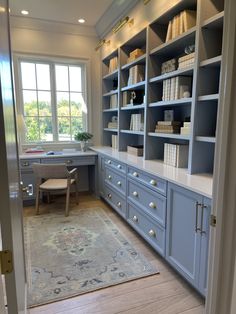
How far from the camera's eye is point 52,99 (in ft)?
13.5

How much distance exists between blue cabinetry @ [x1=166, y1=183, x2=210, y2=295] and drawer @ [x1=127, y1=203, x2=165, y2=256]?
111 millimetres

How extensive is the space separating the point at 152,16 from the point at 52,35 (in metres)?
2.16

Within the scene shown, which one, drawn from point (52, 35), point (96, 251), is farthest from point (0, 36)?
point (52, 35)

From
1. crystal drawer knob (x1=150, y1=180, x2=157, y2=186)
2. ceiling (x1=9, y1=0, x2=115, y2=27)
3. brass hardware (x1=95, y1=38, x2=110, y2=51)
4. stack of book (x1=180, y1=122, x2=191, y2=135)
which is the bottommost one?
crystal drawer knob (x1=150, y1=180, x2=157, y2=186)

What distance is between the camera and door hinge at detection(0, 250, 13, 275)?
64cm

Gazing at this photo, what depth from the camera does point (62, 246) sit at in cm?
245

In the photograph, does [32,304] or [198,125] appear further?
[198,125]

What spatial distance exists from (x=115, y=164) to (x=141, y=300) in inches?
68.4

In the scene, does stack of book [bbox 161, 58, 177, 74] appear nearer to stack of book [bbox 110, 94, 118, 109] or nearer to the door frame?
stack of book [bbox 110, 94, 118, 109]

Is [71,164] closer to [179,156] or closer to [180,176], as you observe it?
[179,156]

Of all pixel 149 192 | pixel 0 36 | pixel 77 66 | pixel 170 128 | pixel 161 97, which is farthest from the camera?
pixel 77 66

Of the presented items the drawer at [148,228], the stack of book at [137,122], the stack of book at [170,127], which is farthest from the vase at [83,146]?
the stack of book at [170,127]

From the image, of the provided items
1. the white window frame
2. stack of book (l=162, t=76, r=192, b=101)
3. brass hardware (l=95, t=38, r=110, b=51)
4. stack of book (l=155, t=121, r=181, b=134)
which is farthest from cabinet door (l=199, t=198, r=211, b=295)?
brass hardware (l=95, t=38, r=110, b=51)

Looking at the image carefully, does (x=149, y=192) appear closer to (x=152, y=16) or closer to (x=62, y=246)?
(x=62, y=246)
